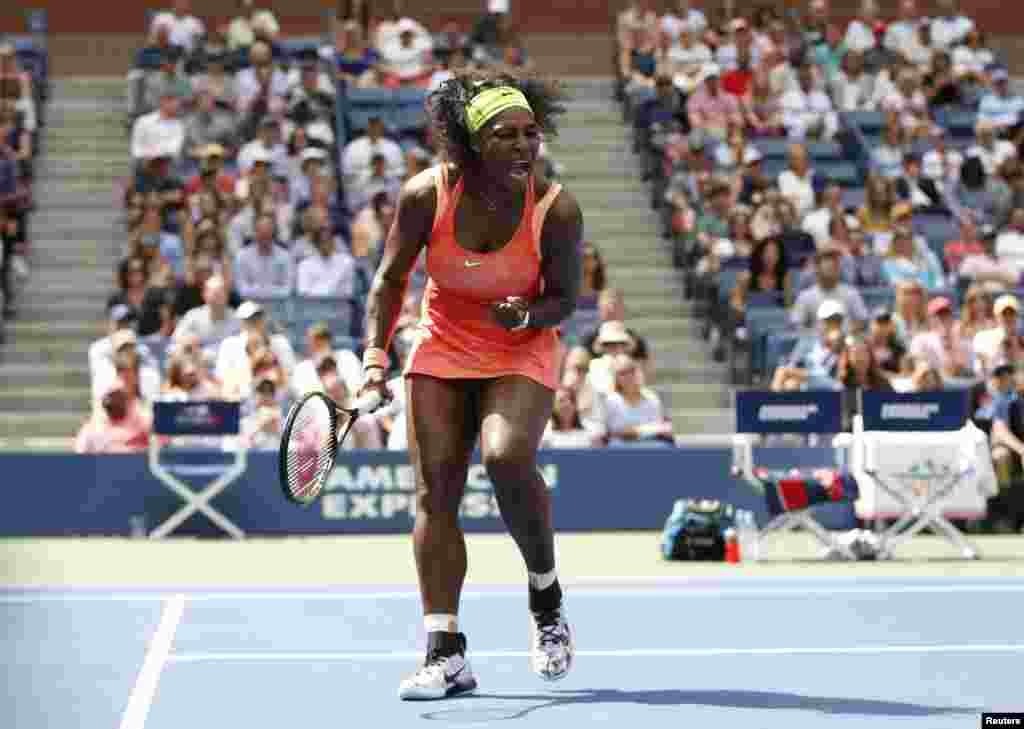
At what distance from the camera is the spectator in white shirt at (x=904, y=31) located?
71.0 ft

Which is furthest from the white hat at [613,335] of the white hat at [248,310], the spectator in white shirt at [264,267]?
the spectator in white shirt at [264,267]

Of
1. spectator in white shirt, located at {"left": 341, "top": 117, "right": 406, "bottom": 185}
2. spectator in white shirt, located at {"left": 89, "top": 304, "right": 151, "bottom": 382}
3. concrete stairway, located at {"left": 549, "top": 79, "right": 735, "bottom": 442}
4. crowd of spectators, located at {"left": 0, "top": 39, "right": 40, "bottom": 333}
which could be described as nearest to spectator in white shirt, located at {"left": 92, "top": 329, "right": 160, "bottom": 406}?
spectator in white shirt, located at {"left": 89, "top": 304, "right": 151, "bottom": 382}

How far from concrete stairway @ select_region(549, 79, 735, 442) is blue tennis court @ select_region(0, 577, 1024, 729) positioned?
668 centimetres

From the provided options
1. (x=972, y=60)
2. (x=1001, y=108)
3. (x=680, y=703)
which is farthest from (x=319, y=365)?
(x=972, y=60)

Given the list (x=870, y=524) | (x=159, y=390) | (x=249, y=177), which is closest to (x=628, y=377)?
(x=870, y=524)

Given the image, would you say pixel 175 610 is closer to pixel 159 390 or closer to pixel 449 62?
pixel 159 390

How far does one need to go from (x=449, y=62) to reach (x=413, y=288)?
11.5 ft

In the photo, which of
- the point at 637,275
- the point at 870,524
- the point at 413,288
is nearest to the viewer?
the point at 870,524

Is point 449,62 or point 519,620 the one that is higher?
point 449,62

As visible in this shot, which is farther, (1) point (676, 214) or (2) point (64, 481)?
(1) point (676, 214)

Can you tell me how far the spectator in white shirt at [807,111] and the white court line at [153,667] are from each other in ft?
38.2

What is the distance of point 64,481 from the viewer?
45.6 ft

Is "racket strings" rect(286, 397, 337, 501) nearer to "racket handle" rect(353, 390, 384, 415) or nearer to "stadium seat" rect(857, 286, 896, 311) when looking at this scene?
"racket handle" rect(353, 390, 384, 415)

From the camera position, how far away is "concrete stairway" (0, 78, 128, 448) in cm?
1628
